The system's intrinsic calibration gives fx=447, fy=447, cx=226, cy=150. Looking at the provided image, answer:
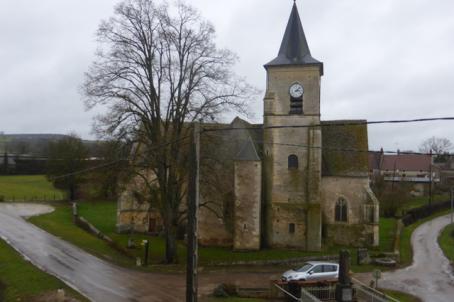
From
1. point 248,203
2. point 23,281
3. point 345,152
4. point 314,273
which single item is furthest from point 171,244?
point 345,152

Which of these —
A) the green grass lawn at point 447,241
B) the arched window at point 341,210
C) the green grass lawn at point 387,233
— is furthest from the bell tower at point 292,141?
the green grass lawn at point 447,241

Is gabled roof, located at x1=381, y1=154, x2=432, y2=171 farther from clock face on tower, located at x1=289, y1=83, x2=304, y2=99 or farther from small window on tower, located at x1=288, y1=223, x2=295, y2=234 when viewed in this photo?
small window on tower, located at x1=288, y1=223, x2=295, y2=234

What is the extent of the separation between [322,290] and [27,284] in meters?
12.1

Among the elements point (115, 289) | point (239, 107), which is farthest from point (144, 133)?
point (115, 289)

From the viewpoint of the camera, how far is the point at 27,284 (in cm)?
1841

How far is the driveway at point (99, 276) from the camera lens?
1838 cm

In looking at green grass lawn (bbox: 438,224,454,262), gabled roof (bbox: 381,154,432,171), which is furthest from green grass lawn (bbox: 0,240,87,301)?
gabled roof (bbox: 381,154,432,171)

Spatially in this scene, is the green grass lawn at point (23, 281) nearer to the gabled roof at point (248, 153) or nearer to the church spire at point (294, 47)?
the gabled roof at point (248, 153)

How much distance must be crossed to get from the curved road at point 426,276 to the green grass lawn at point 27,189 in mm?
36799

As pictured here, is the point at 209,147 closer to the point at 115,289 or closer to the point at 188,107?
the point at 188,107

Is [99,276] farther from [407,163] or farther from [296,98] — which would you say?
[407,163]

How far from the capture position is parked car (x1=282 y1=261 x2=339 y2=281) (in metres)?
20.6

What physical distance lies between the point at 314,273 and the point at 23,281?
12.8 metres

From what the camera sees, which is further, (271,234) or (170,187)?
(271,234)
